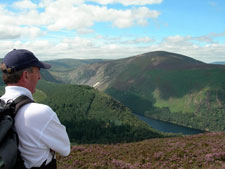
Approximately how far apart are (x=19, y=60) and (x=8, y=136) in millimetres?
1523

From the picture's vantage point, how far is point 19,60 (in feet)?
14.1

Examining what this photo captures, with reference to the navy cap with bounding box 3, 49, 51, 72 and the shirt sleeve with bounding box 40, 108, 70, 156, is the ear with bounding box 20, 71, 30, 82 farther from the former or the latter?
the shirt sleeve with bounding box 40, 108, 70, 156

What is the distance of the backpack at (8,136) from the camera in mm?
3538

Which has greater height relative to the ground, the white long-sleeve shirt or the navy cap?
the navy cap

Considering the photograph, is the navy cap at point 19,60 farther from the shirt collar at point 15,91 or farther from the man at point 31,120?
the shirt collar at point 15,91

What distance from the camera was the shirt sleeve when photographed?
4.07 m

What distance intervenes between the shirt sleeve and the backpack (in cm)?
53

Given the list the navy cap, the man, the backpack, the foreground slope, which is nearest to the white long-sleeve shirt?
the man

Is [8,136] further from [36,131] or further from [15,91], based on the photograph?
[15,91]

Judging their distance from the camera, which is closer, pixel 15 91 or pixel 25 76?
pixel 15 91

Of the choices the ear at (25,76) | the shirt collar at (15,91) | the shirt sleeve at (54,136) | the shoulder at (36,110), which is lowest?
the shirt sleeve at (54,136)

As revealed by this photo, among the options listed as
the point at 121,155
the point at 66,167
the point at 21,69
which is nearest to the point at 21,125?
the point at 21,69

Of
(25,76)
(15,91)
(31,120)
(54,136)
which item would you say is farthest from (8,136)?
(25,76)

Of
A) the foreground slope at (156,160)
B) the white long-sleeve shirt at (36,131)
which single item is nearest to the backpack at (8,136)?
the white long-sleeve shirt at (36,131)
